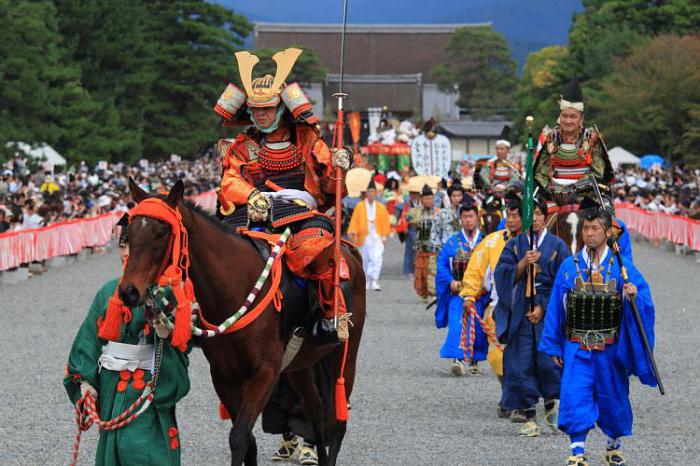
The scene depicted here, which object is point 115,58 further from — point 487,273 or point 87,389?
point 87,389

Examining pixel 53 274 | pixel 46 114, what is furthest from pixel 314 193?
pixel 46 114

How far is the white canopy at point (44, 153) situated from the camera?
3194 centimetres

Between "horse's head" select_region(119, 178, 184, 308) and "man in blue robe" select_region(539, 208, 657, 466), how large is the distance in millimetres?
3002

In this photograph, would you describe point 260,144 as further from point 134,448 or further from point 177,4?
point 177,4

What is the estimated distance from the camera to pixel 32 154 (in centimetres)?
3375

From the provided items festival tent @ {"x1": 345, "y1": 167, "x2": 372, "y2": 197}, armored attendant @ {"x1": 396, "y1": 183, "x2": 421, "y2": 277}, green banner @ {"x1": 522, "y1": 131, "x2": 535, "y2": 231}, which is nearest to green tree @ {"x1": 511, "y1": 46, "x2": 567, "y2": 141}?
festival tent @ {"x1": 345, "y1": 167, "x2": 372, "y2": 197}

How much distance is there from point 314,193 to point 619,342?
2017mm

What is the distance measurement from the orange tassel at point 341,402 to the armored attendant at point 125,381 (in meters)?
1.84

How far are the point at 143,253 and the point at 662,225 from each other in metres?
27.0

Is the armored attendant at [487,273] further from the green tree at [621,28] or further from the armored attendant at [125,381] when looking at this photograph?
the green tree at [621,28]

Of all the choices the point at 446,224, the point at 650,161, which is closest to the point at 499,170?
the point at 446,224

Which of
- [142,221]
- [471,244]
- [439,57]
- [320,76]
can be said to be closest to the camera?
[142,221]

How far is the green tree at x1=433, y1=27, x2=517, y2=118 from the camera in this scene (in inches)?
3812

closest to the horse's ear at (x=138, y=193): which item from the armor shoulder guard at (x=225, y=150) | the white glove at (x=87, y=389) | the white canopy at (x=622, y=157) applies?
the white glove at (x=87, y=389)
